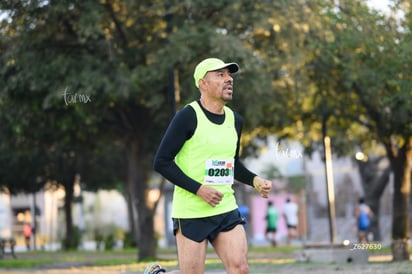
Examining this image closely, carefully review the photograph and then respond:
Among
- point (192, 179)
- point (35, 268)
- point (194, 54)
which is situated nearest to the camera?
point (192, 179)

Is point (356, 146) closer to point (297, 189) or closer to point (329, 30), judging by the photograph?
point (329, 30)

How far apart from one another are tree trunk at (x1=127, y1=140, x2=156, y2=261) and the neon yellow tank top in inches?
771

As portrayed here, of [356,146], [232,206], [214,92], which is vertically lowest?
[232,206]

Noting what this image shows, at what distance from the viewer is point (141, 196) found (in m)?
27.6

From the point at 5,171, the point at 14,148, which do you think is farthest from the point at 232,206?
the point at 5,171

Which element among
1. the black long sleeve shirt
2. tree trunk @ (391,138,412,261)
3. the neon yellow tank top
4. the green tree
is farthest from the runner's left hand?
tree trunk @ (391,138,412,261)

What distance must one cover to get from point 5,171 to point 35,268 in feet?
50.6

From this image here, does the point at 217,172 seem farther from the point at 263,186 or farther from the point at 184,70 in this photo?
the point at 184,70

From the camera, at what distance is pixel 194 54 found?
907 inches

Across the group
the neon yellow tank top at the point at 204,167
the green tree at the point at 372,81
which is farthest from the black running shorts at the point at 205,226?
the green tree at the point at 372,81

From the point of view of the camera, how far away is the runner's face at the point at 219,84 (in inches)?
300

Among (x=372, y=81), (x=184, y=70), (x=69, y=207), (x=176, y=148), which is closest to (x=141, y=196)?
(x=184, y=70)

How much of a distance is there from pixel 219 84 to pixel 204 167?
1.99 ft

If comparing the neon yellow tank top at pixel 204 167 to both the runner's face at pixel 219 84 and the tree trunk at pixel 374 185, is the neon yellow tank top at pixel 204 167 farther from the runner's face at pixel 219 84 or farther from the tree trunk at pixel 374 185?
the tree trunk at pixel 374 185
